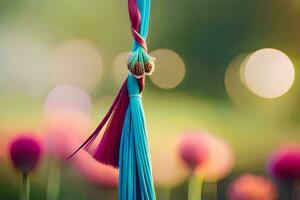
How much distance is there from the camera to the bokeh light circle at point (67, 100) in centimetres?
163

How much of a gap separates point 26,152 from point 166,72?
0.50m

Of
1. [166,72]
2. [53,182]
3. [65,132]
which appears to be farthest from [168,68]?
[53,182]

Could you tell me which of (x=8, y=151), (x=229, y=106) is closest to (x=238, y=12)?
(x=229, y=106)

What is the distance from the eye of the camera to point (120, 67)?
1.63 m

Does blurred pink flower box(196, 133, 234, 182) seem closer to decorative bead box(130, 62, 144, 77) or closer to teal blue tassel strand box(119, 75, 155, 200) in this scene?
teal blue tassel strand box(119, 75, 155, 200)

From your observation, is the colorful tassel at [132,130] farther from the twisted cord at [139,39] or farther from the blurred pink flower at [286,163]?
the blurred pink flower at [286,163]

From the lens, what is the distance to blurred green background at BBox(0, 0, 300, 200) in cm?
159

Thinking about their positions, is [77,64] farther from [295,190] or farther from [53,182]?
[295,190]

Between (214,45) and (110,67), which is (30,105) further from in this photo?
(214,45)

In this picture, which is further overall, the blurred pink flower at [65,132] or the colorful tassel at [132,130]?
the blurred pink flower at [65,132]

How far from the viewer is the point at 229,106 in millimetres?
1603

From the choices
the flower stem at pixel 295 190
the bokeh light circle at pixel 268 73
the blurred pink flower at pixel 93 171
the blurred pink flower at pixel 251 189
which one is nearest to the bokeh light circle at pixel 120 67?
the blurred pink flower at pixel 93 171

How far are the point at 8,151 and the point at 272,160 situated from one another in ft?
2.67

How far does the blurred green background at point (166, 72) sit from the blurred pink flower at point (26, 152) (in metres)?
0.03
